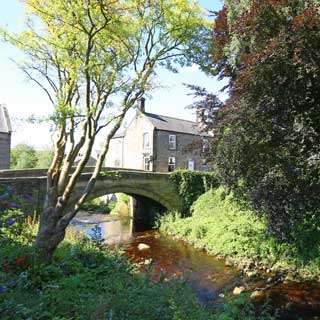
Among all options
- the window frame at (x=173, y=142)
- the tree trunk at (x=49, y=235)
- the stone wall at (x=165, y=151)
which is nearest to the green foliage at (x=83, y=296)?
the tree trunk at (x=49, y=235)

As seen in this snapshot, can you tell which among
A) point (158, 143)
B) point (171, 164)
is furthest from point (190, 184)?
point (171, 164)

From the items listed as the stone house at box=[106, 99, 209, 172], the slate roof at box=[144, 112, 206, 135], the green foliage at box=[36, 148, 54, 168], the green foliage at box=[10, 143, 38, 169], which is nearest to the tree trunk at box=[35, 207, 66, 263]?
the stone house at box=[106, 99, 209, 172]

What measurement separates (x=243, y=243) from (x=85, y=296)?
7.94m

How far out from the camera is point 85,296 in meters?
4.52

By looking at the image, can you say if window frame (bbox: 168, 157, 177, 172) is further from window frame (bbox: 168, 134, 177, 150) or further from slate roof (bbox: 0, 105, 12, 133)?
slate roof (bbox: 0, 105, 12, 133)

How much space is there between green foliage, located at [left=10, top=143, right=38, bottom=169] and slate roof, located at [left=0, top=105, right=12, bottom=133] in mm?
14439

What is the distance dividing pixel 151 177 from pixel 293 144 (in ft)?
39.2

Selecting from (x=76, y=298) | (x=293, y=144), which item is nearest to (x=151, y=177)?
(x=293, y=144)

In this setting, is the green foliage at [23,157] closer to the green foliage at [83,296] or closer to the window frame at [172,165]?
the window frame at [172,165]

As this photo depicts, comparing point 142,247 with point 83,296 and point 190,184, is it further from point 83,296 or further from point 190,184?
point 83,296

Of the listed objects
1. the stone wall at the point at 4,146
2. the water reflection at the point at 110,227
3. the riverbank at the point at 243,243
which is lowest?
the water reflection at the point at 110,227

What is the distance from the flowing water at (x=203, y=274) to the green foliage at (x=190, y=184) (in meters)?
3.33

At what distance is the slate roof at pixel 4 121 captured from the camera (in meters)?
22.5

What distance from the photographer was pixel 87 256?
7.29m
